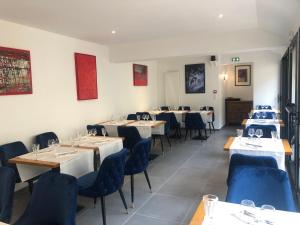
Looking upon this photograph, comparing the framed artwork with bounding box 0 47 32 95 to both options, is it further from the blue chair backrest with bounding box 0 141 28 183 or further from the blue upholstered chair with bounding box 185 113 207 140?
the blue upholstered chair with bounding box 185 113 207 140

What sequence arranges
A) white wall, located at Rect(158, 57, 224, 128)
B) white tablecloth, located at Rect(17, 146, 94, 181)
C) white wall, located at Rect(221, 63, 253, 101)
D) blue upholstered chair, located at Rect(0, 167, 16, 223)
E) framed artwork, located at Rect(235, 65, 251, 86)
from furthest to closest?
1. white wall, located at Rect(221, 63, 253, 101)
2. framed artwork, located at Rect(235, 65, 251, 86)
3. white wall, located at Rect(158, 57, 224, 128)
4. white tablecloth, located at Rect(17, 146, 94, 181)
5. blue upholstered chair, located at Rect(0, 167, 16, 223)

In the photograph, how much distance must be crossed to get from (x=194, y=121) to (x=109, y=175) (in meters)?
4.84

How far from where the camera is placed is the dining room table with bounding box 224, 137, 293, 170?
10.3 feet

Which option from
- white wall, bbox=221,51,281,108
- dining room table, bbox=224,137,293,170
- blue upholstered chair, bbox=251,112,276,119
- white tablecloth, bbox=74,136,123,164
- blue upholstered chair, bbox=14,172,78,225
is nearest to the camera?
blue upholstered chair, bbox=14,172,78,225

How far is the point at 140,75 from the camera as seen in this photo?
27.9 feet

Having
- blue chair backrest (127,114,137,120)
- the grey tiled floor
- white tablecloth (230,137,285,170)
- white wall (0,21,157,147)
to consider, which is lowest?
the grey tiled floor

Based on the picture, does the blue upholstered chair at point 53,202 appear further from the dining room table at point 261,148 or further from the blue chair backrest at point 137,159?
the dining room table at point 261,148

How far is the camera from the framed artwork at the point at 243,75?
1023 cm

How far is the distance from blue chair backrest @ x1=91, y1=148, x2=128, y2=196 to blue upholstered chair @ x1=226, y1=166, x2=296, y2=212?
55.0 inches

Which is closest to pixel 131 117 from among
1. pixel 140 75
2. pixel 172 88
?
pixel 140 75

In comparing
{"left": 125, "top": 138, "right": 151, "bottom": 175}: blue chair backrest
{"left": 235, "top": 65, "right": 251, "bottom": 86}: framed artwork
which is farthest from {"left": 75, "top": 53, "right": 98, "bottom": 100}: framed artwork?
{"left": 235, "top": 65, "right": 251, "bottom": 86}: framed artwork

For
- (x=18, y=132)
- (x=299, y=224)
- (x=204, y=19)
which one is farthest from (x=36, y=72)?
(x=299, y=224)

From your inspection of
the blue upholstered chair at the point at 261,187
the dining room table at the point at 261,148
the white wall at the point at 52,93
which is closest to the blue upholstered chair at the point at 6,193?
the blue upholstered chair at the point at 261,187

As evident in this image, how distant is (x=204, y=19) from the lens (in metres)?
4.54
